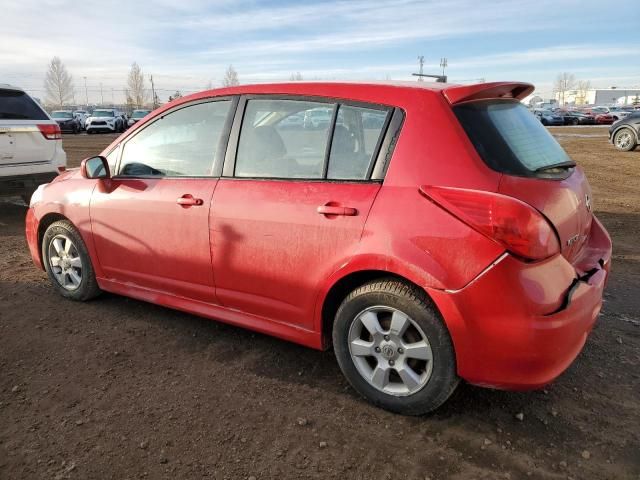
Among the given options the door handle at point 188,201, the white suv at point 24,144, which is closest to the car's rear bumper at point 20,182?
the white suv at point 24,144

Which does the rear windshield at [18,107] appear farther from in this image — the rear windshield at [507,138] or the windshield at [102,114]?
the windshield at [102,114]

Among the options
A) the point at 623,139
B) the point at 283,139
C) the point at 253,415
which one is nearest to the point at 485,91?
the point at 283,139

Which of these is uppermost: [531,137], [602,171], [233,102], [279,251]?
[233,102]

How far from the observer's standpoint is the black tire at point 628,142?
54.0 feet

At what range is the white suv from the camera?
702 cm

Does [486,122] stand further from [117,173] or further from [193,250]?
[117,173]

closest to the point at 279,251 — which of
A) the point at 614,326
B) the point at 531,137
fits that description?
the point at 531,137

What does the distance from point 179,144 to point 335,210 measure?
4.62ft

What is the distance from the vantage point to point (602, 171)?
12.3 m

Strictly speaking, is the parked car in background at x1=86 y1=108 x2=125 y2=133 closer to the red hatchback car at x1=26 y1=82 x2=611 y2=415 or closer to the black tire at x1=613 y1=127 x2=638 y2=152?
the black tire at x1=613 y1=127 x2=638 y2=152

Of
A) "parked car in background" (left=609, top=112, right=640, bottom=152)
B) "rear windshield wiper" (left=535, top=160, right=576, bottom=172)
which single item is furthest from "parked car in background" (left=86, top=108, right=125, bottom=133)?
"rear windshield wiper" (left=535, top=160, right=576, bottom=172)

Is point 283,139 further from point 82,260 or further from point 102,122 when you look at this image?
point 102,122

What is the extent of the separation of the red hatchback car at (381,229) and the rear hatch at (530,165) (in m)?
0.01

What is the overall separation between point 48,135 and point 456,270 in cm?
689
